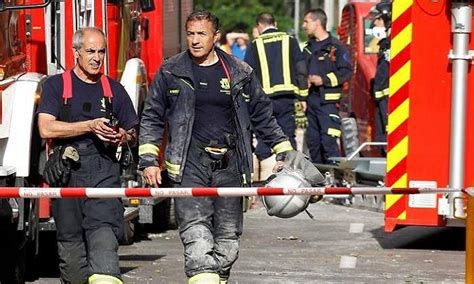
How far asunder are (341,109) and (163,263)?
7805mm

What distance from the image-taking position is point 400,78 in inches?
461

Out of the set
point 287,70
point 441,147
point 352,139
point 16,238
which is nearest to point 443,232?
point 441,147

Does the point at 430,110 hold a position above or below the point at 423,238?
above

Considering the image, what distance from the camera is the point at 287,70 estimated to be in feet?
51.7

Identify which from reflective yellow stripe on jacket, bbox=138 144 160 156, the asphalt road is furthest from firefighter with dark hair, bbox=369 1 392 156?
reflective yellow stripe on jacket, bbox=138 144 160 156

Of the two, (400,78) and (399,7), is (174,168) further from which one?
(399,7)

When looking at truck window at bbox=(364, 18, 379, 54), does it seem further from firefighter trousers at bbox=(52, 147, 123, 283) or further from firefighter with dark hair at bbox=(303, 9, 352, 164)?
firefighter trousers at bbox=(52, 147, 123, 283)

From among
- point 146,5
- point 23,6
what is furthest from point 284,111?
point 23,6

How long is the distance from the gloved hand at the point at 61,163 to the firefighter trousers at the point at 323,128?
27.9ft

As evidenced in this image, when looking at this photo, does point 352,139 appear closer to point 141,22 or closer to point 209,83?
point 141,22

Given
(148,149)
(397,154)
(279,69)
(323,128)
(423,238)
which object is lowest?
(423,238)

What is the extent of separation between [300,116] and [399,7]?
5406mm

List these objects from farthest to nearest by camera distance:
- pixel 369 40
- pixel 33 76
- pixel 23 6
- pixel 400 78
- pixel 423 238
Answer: pixel 369 40 → pixel 423 238 → pixel 400 78 → pixel 33 76 → pixel 23 6

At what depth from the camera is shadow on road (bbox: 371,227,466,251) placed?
1255cm
